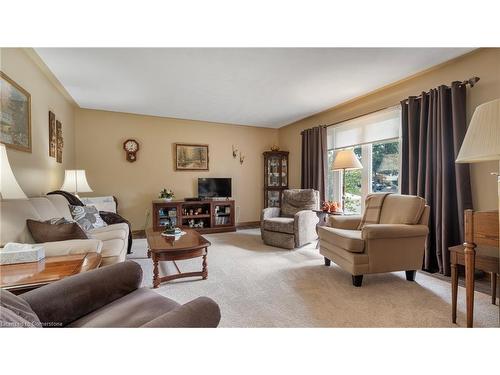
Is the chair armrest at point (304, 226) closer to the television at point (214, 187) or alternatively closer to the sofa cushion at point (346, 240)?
the sofa cushion at point (346, 240)

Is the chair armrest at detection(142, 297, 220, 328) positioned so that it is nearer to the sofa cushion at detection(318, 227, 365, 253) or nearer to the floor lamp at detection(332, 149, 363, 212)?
the sofa cushion at detection(318, 227, 365, 253)

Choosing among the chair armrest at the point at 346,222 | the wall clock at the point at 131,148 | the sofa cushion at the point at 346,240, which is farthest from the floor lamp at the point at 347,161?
the wall clock at the point at 131,148

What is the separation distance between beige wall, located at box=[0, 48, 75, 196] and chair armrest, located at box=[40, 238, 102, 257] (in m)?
1.14

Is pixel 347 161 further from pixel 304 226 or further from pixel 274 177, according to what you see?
pixel 274 177

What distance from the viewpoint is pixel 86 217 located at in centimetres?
277

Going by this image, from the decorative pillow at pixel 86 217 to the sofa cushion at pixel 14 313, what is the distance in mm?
1952

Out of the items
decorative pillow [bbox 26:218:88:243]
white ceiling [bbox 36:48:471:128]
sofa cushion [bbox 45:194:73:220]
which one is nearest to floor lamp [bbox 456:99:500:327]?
white ceiling [bbox 36:48:471:128]

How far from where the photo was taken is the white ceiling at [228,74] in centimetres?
236

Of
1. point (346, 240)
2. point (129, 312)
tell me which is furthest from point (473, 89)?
point (129, 312)

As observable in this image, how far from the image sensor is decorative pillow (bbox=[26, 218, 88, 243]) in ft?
5.78

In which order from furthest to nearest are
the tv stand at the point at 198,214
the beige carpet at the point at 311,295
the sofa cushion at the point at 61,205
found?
the tv stand at the point at 198,214 → the sofa cushion at the point at 61,205 → the beige carpet at the point at 311,295
